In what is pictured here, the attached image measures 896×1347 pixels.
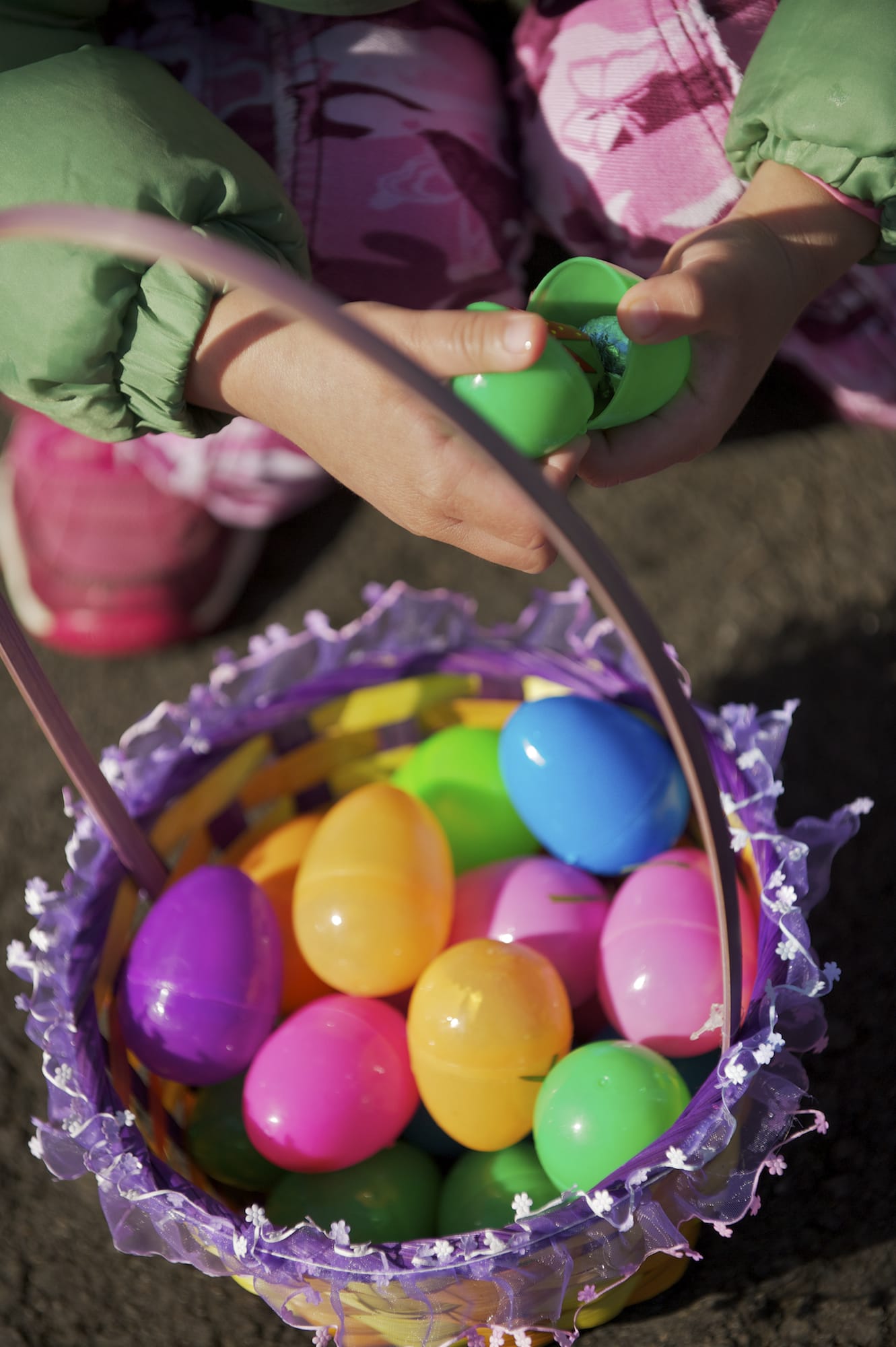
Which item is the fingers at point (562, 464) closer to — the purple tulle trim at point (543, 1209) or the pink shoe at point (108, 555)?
the purple tulle trim at point (543, 1209)

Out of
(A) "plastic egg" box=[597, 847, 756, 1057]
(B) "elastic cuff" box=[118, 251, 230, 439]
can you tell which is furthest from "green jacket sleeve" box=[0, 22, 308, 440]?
(A) "plastic egg" box=[597, 847, 756, 1057]

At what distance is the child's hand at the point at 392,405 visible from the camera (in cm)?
65

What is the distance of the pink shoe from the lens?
1.39m

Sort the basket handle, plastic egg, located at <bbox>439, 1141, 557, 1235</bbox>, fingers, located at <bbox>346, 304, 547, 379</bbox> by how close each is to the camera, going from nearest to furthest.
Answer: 1. the basket handle
2. fingers, located at <bbox>346, 304, 547, 379</bbox>
3. plastic egg, located at <bbox>439, 1141, 557, 1235</bbox>

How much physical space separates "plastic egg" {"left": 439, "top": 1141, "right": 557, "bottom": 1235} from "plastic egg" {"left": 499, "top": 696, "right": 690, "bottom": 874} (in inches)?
9.6

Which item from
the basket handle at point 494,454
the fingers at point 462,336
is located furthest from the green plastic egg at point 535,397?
the basket handle at point 494,454

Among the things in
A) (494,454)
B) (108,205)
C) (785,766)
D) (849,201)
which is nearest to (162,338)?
(108,205)

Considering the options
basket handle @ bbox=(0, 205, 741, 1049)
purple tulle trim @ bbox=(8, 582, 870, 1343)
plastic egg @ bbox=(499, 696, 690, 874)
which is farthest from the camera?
plastic egg @ bbox=(499, 696, 690, 874)

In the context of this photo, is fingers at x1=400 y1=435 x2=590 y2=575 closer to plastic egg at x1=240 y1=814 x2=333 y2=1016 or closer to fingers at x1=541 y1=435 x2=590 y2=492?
fingers at x1=541 y1=435 x2=590 y2=492

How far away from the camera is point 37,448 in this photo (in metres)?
1.45

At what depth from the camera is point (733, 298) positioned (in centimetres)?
78

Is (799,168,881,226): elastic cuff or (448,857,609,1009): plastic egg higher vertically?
(799,168,881,226): elastic cuff

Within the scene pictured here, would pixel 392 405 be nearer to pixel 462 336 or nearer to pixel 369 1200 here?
pixel 462 336

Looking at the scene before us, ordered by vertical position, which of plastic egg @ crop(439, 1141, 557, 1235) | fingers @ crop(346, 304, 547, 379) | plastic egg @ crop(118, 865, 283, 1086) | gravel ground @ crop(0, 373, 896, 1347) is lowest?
gravel ground @ crop(0, 373, 896, 1347)
